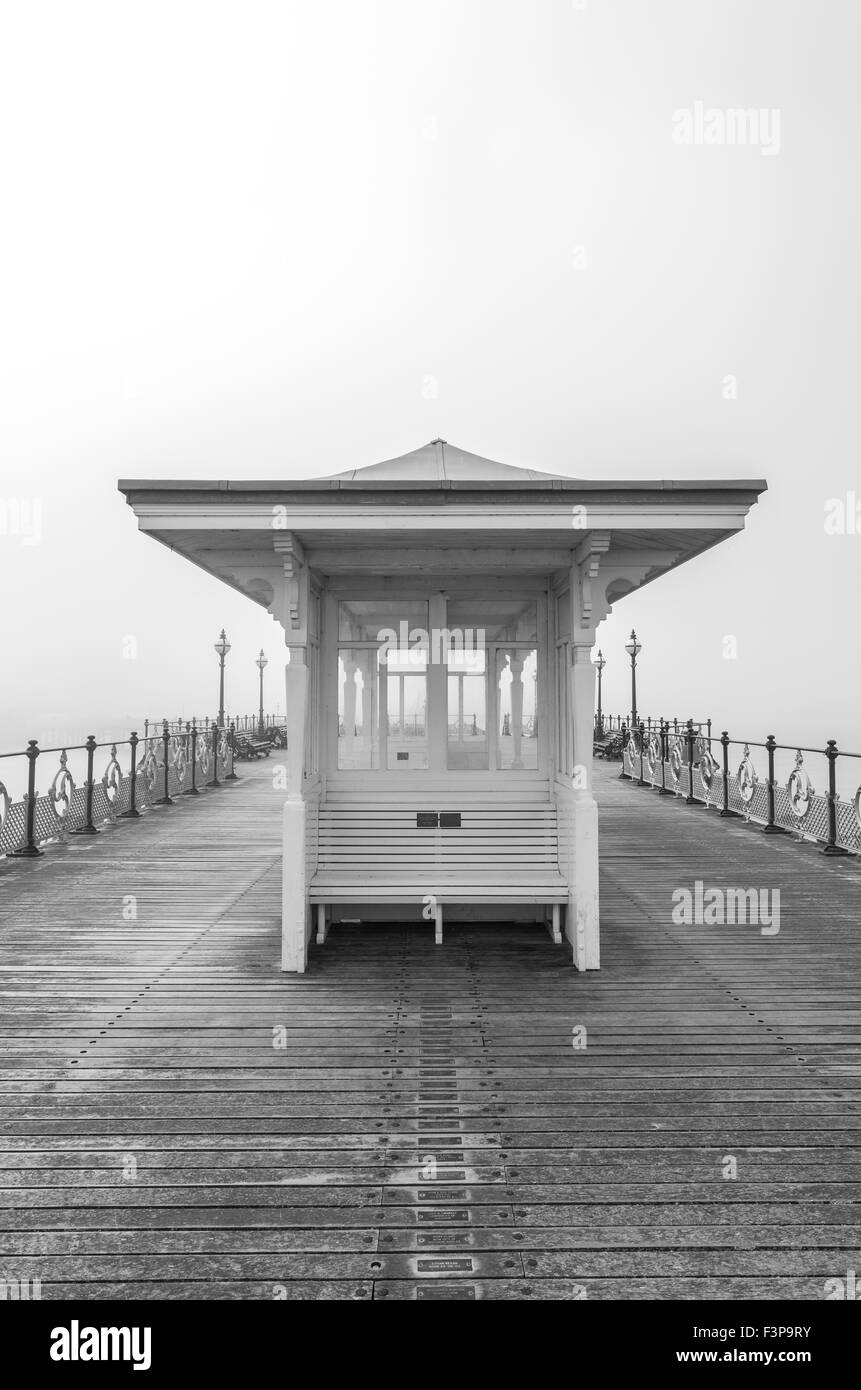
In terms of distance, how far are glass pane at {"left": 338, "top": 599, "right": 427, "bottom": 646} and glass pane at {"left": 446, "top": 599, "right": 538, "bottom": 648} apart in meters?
0.31

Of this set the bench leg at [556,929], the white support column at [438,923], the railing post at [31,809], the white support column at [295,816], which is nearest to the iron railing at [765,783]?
the bench leg at [556,929]

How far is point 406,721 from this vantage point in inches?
319

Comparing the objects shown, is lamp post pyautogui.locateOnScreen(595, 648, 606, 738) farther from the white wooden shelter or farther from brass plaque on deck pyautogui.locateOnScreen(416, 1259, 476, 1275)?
brass plaque on deck pyautogui.locateOnScreen(416, 1259, 476, 1275)

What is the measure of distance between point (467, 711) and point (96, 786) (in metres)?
8.49

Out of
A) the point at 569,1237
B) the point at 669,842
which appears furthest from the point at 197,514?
the point at 669,842

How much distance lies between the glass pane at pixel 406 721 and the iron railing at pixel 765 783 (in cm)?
573

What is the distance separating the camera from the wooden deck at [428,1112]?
2920 millimetres

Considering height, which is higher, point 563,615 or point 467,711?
point 563,615

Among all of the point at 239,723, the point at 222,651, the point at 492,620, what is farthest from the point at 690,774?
the point at 239,723

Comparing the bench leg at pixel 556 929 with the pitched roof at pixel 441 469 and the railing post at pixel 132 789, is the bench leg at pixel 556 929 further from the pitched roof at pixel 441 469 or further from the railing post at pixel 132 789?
the railing post at pixel 132 789

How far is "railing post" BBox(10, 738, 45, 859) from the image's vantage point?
11.3 metres

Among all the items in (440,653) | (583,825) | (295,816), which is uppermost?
(440,653)
